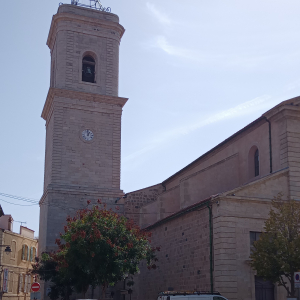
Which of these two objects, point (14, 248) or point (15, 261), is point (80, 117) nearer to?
point (14, 248)

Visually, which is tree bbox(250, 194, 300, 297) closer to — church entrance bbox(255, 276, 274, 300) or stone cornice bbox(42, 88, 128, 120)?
church entrance bbox(255, 276, 274, 300)

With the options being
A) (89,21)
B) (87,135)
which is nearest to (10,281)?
(87,135)

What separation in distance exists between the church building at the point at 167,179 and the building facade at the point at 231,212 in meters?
0.04

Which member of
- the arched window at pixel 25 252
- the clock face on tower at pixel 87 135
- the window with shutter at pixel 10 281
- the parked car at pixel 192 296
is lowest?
the window with shutter at pixel 10 281

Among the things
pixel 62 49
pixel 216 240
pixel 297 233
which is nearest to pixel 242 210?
pixel 216 240

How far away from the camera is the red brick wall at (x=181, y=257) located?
848 inches

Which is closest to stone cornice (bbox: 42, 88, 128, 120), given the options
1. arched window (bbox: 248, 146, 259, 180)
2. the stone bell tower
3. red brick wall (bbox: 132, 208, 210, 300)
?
the stone bell tower

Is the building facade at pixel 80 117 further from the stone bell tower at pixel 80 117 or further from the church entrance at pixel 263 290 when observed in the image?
the church entrance at pixel 263 290

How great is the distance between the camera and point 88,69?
3378cm

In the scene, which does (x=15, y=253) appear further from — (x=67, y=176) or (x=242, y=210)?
(x=242, y=210)

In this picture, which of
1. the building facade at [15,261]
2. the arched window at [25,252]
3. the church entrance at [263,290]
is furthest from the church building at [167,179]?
the arched window at [25,252]

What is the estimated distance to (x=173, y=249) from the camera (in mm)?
25203

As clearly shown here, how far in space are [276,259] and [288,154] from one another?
633cm

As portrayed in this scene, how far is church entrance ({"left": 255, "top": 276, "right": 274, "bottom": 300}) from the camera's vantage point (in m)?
20.2
